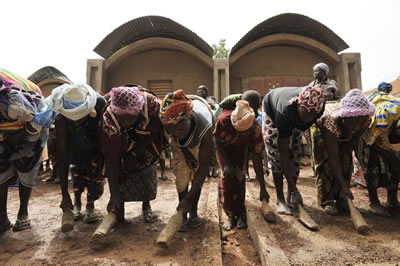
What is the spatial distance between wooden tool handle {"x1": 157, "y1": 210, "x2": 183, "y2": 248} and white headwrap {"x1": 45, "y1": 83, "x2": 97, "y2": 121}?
48.7 inches

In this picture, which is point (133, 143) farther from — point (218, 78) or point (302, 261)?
point (218, 78)

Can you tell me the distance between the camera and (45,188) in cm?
466

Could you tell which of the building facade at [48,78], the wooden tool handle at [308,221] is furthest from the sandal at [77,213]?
the building facade at [48,78]

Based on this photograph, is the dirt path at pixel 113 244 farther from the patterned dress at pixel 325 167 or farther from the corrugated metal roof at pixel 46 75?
the corrugated metal roof at pixel 46 75

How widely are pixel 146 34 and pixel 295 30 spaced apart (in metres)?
5.07

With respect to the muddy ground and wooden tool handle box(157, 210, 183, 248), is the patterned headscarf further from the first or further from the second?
wooden tool handle box(157, 210, 183, 248)

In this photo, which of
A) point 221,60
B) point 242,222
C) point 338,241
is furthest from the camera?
point 221,60

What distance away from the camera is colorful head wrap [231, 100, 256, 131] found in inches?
85.6

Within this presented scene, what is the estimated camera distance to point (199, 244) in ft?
6.89

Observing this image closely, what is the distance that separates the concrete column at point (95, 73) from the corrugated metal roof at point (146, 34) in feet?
1.27

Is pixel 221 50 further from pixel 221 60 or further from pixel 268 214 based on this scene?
pixel 268 214

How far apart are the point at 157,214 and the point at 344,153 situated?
2218 millimetres

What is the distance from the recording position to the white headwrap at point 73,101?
224cm

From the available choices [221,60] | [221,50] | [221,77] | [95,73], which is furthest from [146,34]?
[221,50]
